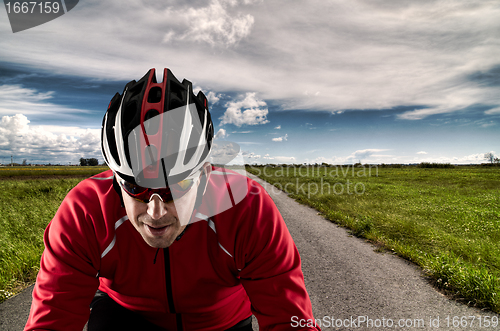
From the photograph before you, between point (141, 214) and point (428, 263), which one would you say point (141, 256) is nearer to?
point (141, 214)

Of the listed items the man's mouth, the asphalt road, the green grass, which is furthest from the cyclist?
the green grass

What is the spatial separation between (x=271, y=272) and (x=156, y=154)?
0.93 metres

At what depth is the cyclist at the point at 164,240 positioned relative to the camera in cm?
140

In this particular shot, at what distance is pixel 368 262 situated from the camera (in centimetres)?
452

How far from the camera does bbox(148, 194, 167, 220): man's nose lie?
1.36 metres

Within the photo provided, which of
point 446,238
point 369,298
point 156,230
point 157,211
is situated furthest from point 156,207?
point 446,238

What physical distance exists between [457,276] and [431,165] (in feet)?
277

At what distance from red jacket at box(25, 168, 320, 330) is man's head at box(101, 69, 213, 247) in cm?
24

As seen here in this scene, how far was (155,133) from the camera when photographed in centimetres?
146

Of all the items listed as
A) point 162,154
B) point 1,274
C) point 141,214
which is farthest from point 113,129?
point 1,274

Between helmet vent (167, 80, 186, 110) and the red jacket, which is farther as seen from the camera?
helmet vent (167, 80, 186, 110)

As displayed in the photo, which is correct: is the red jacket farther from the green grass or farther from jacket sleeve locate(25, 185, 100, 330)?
the green grass

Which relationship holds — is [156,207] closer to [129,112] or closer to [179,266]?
[179,266]

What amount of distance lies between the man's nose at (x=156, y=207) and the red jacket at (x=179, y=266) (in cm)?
29
